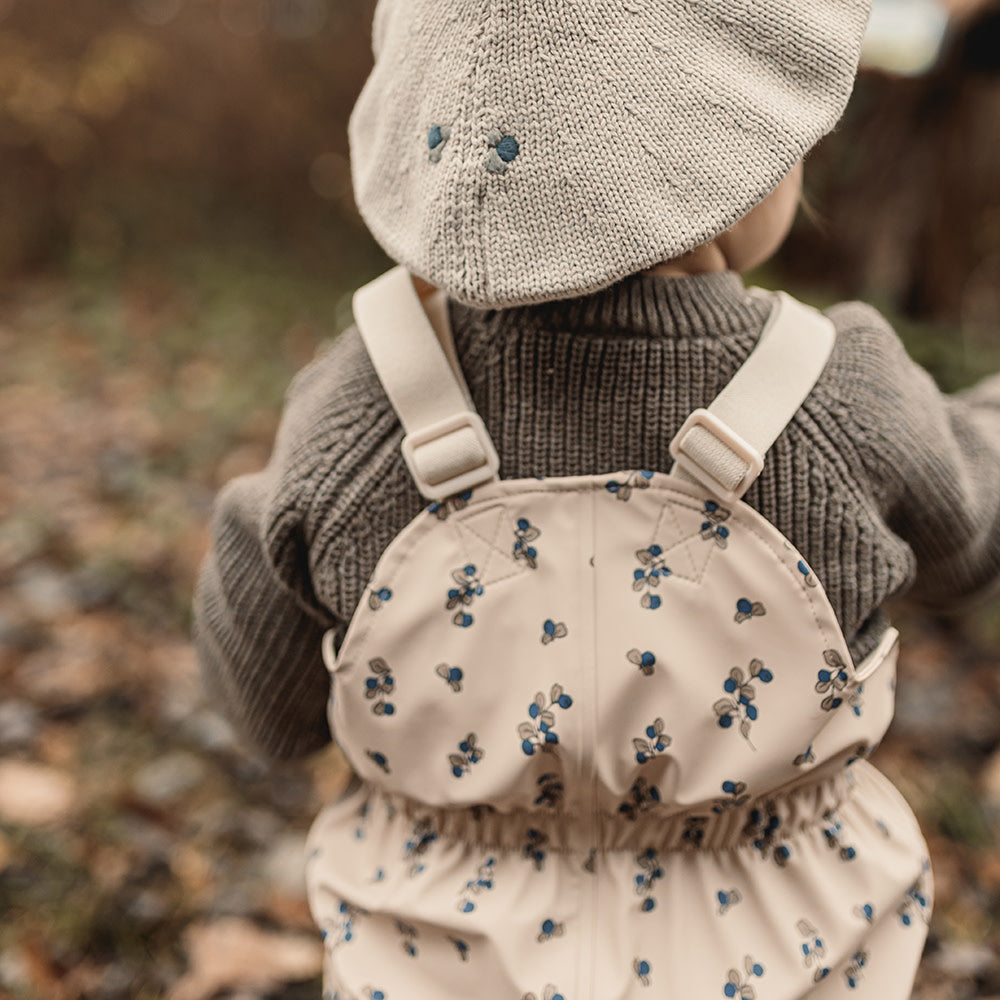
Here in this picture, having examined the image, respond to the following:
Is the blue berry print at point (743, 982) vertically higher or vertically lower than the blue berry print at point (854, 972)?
higher

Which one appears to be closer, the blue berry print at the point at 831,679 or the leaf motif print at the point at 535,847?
the blue berry print at the point at 831,679

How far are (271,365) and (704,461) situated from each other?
3.51 metres

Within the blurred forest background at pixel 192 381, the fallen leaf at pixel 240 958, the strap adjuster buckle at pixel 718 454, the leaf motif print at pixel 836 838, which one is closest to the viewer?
the strap adjuster buckle at pixel 718 454

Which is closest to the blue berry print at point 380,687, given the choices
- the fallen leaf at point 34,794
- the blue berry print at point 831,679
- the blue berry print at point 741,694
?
the blue berry print at point 741,694

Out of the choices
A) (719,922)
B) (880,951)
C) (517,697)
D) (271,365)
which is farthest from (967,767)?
(271,365)

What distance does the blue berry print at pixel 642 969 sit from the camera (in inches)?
43.5

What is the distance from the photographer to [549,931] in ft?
3.69

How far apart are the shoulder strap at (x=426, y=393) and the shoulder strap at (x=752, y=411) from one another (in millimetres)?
198

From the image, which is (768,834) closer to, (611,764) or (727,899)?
(727,899)

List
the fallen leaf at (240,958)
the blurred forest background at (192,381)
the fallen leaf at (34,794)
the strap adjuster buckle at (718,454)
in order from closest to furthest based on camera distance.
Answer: the strap adjuster buckle at (718,454) → the fallen leaf at (240,958) → the blurred forest background at (192,381) → the fallen leaf at (34,794)

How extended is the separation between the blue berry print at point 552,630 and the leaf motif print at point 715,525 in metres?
0.17

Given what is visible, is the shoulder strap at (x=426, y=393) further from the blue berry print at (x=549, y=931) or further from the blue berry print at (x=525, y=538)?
the blue berry print at (x=549, y=931)

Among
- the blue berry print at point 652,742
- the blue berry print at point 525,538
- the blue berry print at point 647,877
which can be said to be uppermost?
the blue berry print at point 525,538

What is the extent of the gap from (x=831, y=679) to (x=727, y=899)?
0.29 meters
